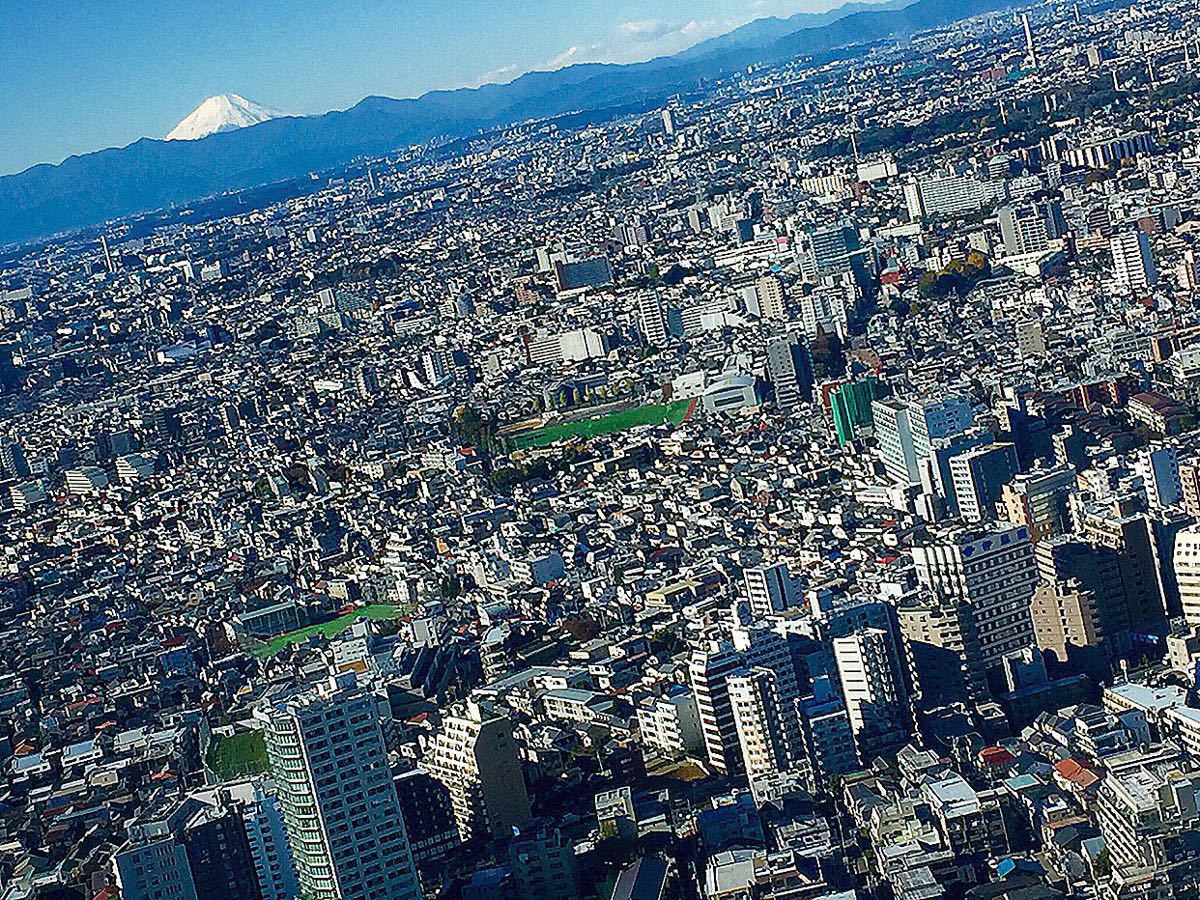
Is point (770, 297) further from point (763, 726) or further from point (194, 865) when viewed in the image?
point (194, 865)

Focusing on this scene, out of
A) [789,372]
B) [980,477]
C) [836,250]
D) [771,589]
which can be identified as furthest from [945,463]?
[836,250]

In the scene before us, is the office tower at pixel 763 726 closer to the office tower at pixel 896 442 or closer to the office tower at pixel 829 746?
the office tower at pixel 829 746

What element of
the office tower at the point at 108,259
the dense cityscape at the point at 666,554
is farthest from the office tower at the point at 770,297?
the office tower at the point at 108,259

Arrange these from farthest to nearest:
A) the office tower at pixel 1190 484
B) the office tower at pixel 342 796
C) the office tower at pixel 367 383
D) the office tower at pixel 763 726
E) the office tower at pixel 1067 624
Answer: the office tower at pixel 367 383 → the office tower at pixel 1190 484 → the office tower at pixel 1067 624 → the office tower at pixel 763 726 → the office tower at pixel 342 796

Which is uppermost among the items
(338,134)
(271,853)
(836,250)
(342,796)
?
(338,134)

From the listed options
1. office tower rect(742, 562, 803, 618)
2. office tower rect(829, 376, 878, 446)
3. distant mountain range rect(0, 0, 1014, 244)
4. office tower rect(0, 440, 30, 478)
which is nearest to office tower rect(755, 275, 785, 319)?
office tower rect(829, 376, 878, 446)

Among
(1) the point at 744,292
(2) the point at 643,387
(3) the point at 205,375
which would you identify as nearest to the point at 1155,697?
(2) the point at 643,387
